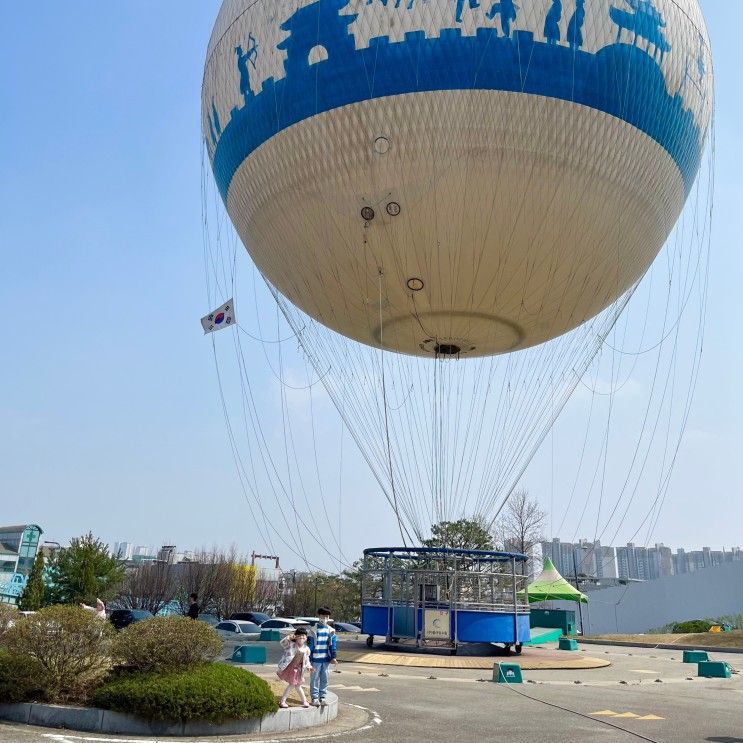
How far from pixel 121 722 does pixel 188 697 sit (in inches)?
33.9

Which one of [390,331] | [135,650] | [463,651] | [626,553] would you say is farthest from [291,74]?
[626,553]

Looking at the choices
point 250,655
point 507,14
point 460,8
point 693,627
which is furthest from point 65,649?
point 693,627

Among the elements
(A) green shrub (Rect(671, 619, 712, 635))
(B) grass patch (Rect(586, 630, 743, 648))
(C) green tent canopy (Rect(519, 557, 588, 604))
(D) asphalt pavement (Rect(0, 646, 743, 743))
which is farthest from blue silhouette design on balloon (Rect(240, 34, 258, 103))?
(A) green shrub (Rect(671, 619, 712, 635))

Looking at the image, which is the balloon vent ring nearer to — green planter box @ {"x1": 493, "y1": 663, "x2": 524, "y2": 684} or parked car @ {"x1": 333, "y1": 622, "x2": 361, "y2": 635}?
green planter box @ {"x1": 493, "y1": 663, "x2": 524, "y2": 684}

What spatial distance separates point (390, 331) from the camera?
817 inches

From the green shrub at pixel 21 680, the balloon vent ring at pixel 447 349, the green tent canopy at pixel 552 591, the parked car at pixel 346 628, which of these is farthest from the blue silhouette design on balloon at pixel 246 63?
the green tent canopy at pixel 552 591

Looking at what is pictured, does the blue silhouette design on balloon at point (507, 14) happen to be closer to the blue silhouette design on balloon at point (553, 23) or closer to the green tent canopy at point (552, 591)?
the blue silhouette design on balloon at point (553, 23)

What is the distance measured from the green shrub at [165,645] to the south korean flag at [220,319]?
14.3 metres

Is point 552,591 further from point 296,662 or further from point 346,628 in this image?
point 296,662

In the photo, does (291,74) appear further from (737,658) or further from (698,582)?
(698,582)

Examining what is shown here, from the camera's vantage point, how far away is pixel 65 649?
9398mm

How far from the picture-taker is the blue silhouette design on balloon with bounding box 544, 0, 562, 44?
1467 centimetres

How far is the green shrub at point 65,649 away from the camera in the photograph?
9242 mm

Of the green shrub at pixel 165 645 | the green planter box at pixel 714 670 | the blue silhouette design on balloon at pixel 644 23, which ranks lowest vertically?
the green planter box at pixel 714 670
